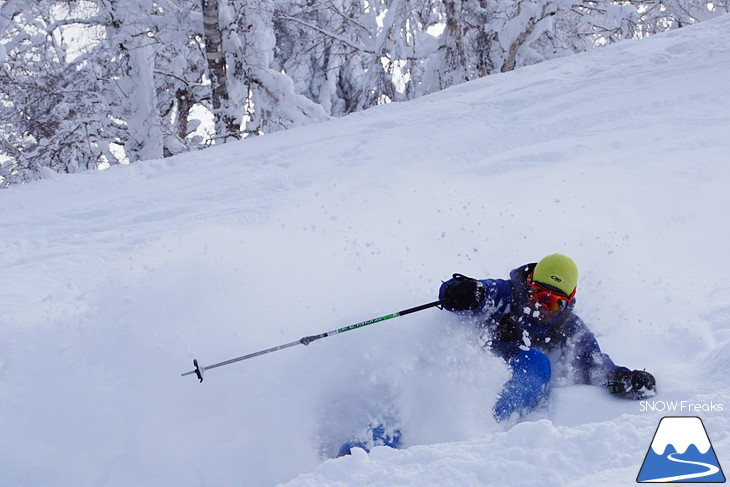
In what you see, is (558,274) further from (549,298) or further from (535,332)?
(535,332)

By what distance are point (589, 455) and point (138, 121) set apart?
10584 millimetres

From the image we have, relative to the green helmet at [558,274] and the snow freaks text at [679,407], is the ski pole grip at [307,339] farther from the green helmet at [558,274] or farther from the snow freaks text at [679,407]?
the snow freaks text at [679,407]

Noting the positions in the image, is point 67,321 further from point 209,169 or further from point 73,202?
point 209,169

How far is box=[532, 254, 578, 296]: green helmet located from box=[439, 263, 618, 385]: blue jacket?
17cm

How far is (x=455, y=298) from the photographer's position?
3867mm

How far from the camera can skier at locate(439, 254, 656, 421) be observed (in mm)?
3703

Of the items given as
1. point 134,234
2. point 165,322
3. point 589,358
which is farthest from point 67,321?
point 589,358

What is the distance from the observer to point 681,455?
2.40 metres

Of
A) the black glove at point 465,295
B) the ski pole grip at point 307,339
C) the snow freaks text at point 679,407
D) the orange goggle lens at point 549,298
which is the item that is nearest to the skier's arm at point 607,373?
the snow freaks text at point 679,407

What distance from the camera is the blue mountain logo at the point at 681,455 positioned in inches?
86.8

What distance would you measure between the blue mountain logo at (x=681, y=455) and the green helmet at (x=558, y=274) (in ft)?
4.22

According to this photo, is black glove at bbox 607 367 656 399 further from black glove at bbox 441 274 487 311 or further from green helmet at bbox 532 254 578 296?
black glove at bbox 441 274 487 311

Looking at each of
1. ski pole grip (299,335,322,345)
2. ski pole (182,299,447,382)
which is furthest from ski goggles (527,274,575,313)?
ski pole grip (299,335,322,345)

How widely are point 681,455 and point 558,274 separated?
5.21ft
